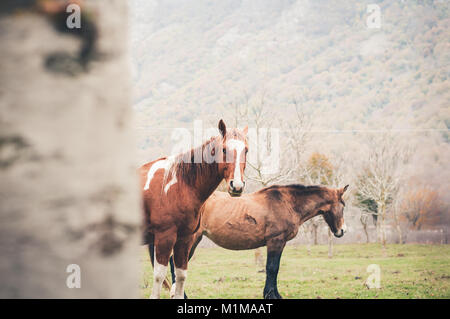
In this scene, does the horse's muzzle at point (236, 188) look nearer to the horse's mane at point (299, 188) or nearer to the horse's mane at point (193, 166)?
the horse's mane at point (193, 166)

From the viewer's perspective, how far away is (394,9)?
62.0m

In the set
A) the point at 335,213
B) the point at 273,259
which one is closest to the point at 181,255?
the point at 273,259

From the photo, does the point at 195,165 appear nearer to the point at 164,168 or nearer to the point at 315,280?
the point at 164,168

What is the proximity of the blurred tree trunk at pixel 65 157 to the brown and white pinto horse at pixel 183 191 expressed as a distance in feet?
14.5

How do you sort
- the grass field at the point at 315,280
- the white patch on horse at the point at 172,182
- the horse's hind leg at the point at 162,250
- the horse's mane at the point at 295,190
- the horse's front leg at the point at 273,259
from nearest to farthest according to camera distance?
the horse's hind leg at the point at 162,250 < the white patch on horse at the point at 172,182 < the horse's front leg at the point at 273,259 < the horse's mane at the point at 295,190 < the grass field at the point at 315,280

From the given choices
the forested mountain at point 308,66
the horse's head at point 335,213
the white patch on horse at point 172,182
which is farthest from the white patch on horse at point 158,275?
the forested mountain at point 308,66

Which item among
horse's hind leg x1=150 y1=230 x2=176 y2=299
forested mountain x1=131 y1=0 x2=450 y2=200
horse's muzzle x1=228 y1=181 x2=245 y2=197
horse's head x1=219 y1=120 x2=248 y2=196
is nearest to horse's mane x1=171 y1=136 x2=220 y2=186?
horse's head x1=219 y1=120 x2=248 y2=196

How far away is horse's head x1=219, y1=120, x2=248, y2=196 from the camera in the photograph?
4.97 m

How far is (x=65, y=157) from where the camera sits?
18.7 inches

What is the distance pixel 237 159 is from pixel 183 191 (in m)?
0.72

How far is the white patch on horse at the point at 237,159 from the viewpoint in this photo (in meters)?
4.95

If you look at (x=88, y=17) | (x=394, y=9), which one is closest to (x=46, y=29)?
(x=88, y=17)

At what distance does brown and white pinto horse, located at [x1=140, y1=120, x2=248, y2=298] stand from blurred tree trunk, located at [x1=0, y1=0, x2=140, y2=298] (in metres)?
4.41

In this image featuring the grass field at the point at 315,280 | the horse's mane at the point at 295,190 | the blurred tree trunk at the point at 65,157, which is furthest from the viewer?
the grass field at the point at 315,280
